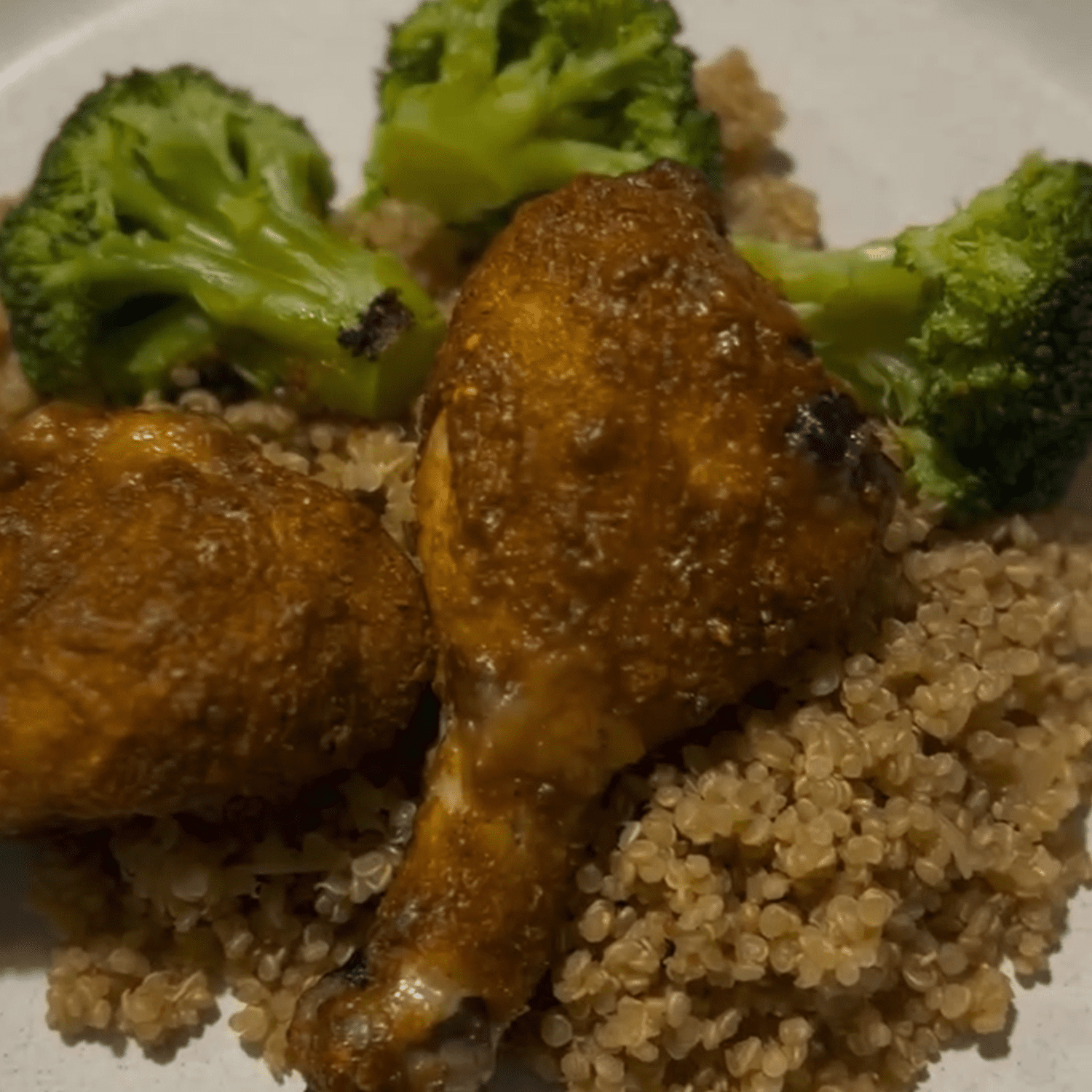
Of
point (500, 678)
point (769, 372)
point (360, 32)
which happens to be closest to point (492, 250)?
point (769, 372)

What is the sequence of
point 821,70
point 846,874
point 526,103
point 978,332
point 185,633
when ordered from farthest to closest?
1. point 821,70
2. point 526,103
3. point 978,332
4. point 846,874
5. point 185,633

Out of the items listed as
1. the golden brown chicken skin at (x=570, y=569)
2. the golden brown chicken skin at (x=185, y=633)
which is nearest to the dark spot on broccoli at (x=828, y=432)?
the golden brown chicken skin at (x=570, y=569)

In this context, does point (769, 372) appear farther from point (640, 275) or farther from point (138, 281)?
point (138, 281)

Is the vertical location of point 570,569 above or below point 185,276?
above

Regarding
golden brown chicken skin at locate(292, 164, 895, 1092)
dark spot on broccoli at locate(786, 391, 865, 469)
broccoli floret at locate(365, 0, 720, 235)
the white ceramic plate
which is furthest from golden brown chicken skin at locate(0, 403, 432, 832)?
the white ceramic plate

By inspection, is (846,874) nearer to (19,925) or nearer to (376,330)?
(376,330)

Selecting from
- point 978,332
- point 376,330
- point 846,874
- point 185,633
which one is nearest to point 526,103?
point 376,330

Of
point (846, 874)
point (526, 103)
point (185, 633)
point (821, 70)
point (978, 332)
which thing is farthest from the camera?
point (821, 70)

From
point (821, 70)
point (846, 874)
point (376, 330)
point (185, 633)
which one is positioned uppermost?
point (821, 70)
